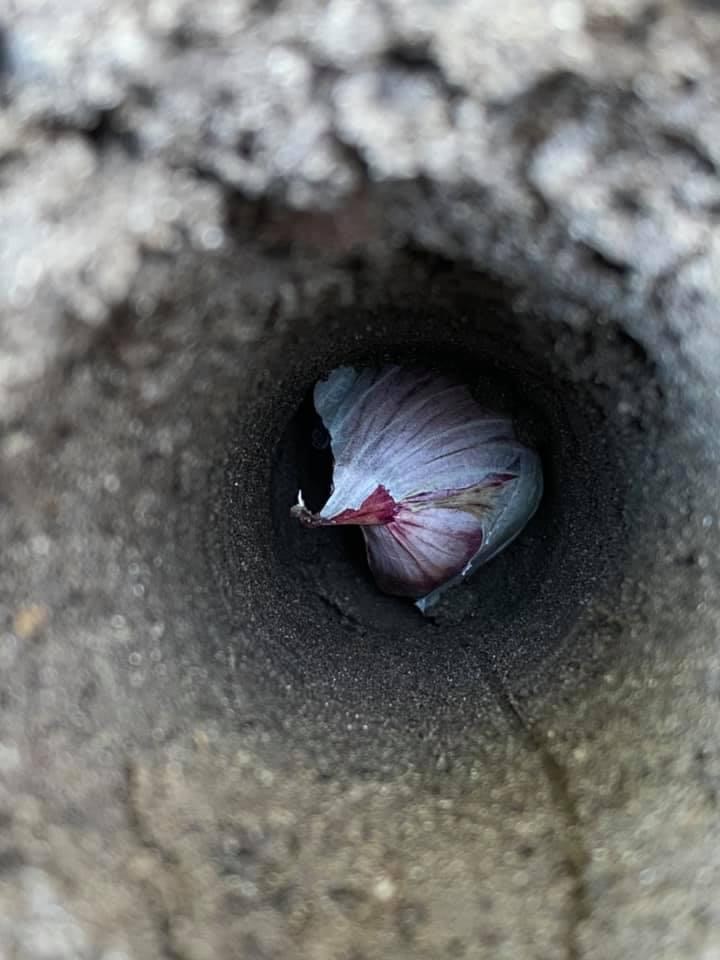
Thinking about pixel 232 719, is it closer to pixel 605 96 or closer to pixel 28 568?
pixel 28 568

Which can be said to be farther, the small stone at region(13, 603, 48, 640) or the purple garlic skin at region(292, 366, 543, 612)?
the purple garlic skin at region(292, 366, 543, 612)

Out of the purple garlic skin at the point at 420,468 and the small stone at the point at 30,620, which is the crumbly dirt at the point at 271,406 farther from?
the purple garlic skin at the point at 420,468

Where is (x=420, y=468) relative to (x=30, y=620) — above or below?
above

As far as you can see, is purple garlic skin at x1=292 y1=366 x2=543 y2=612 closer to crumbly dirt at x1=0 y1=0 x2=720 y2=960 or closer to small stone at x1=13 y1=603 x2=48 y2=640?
crumbly dirt at x1=0 y1=0 x2=720 y2=960

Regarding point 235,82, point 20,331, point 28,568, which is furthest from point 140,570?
point 235,82

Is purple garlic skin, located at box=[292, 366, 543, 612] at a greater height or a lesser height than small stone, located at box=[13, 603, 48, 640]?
greater

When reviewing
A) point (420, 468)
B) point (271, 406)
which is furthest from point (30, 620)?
point (420, 468)

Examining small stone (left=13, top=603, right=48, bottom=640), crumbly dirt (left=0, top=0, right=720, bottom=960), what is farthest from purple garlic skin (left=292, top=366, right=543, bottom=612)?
small stone (left=13, top=603, right=48, bottom=640)

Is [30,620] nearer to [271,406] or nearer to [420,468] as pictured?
[271,406]
